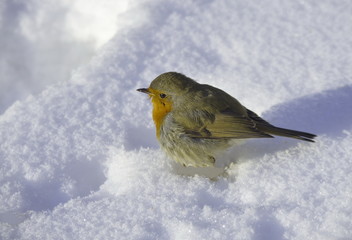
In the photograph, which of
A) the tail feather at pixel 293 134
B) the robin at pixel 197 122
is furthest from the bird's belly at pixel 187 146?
the tail feather at pixel 293 134

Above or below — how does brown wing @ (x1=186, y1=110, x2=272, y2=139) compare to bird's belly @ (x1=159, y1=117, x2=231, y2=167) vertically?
above

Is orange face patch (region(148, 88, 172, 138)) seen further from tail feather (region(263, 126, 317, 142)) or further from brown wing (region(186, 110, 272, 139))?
tail feather (region(263, 126, 317, 142))

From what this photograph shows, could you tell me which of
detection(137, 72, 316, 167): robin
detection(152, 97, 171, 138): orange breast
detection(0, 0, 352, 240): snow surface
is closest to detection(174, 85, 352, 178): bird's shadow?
detection(0, 0, 352, 240): snow surface

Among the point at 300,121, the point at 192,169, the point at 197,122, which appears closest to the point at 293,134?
the point at 300,121

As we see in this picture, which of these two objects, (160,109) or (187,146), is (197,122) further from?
(160,109)

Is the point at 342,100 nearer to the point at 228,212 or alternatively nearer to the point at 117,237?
the point at 228,212

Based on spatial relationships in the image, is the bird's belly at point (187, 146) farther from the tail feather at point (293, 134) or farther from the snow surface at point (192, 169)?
the tail feather at point (293, 134)
